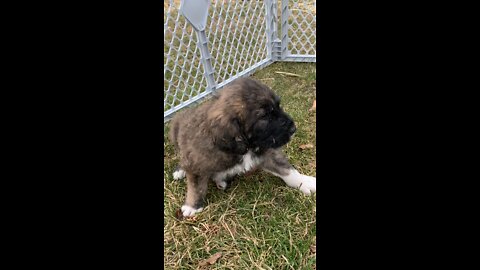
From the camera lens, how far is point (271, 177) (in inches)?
137

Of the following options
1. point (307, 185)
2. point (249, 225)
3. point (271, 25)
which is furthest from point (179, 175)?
point (271, 25)

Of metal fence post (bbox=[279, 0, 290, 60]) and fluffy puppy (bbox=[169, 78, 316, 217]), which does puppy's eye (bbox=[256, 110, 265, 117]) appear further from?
metal fence post (bbox=[279, 0, 290, 60])

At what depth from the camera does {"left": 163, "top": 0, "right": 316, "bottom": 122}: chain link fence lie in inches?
187

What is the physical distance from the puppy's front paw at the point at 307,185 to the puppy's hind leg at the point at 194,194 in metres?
0.88

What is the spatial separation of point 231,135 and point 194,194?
725 millimetres

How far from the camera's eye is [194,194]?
318 centimetres

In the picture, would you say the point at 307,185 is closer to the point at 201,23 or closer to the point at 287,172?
the point at 287,172

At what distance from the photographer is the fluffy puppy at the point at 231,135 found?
112 inches

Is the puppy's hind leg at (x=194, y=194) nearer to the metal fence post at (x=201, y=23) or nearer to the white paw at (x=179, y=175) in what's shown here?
the white paw at (x=179, y=175)

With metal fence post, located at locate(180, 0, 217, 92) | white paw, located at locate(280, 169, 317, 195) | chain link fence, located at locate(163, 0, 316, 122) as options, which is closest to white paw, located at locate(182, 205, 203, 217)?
white paw, located at locate(280, 169, 317, 195)

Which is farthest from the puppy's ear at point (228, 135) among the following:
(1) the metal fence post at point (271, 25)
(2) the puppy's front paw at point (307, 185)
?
(1) the metal fence post at point (271, 25)
